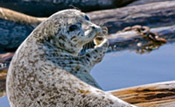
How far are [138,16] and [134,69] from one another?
11.4 feet

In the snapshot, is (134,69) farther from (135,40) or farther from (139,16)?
(139,16)

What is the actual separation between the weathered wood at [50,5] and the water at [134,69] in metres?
3.23

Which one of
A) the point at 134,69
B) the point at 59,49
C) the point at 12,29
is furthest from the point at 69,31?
the point at 12,29

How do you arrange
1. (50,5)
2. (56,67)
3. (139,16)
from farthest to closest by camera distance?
1. (50,5)
2. (139,16)
3. (56,67)

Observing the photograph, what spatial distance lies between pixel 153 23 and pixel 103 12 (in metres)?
1.07

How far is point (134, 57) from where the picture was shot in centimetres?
797

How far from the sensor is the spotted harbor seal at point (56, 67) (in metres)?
3.10

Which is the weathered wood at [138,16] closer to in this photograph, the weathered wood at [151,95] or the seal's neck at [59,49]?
the weathered wood at [151,95]

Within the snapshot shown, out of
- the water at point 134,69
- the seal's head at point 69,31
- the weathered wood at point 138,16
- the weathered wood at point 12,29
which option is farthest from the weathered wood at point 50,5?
the seal's head at point 69,31

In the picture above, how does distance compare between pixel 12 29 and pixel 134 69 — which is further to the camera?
pixel 12 29

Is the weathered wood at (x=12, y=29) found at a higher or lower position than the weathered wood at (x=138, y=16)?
lower

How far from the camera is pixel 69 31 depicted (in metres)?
3.34

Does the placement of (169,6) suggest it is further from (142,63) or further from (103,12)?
(142,63)

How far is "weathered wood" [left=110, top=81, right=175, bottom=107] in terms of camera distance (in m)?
4.50
